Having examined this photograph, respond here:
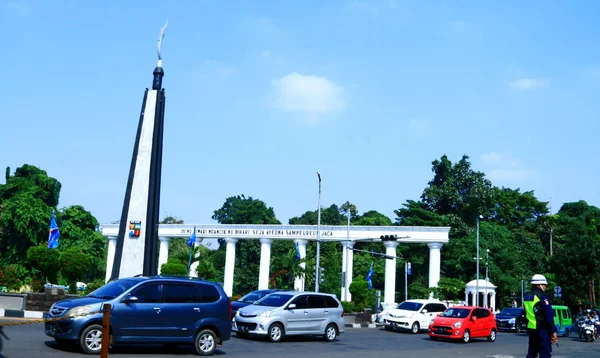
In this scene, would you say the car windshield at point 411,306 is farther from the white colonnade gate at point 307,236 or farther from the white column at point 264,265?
the white column at point 264,265

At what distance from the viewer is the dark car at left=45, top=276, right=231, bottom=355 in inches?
521

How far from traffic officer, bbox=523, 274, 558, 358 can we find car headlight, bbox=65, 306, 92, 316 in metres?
8.62

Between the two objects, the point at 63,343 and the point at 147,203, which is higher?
the point at 147,203

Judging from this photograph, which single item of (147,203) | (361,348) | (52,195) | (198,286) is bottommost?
(361,348)

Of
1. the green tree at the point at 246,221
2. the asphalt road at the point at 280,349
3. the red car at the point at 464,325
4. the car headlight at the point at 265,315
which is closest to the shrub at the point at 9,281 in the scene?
the asphalt road at the point at 280,349

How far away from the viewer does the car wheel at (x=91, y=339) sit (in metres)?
13.1

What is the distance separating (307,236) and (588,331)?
22.6 meters

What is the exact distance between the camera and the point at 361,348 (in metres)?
19.6

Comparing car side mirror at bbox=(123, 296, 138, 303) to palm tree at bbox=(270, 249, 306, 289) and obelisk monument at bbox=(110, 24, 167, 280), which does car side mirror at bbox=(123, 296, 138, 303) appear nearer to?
obelisk monument at bbox=(110, 24, 167, 280)

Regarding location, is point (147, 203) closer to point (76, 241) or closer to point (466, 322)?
point (466, 322)

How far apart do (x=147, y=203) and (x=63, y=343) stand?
34.6 ft

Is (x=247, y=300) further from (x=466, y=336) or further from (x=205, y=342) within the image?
(x=205, y=342)

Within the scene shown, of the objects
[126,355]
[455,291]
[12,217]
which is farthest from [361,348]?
[12,217]

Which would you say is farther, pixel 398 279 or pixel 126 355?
pixel 398 279
